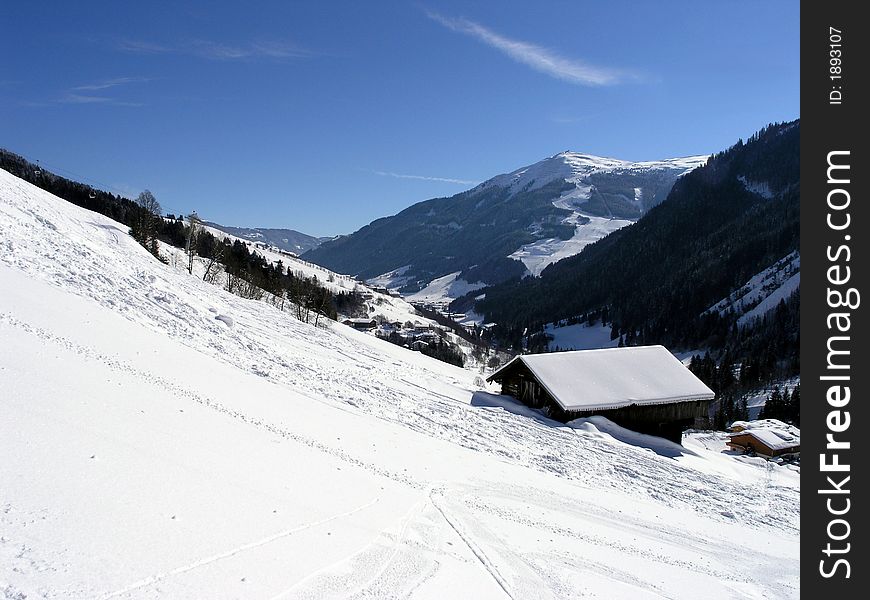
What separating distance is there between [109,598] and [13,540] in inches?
58.1

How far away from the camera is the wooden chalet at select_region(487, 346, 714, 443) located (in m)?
29.4

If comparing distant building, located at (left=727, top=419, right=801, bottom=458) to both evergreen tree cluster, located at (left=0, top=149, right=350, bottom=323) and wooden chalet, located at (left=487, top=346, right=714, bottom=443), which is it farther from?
evergreen tree cluster, located at (left=0, top=149, right=350, bottom=323)

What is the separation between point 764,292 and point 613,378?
164547 millimetres

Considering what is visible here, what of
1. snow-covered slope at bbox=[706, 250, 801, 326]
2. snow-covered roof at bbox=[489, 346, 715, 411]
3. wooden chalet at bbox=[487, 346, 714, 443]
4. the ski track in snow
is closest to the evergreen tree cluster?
wooden chalet at bbox=[487, 346, 714, 443]

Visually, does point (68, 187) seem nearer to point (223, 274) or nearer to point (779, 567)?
point (223, 274)

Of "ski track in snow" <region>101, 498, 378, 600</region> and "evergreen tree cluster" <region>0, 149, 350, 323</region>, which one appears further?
"evergreen tree cluster" <region>0, 149, 350, 323</region>

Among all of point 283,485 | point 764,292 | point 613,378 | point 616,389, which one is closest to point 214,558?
point 283,485

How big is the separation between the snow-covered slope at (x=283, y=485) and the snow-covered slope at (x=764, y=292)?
508ft

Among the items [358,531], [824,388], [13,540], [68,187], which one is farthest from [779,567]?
[68,187]

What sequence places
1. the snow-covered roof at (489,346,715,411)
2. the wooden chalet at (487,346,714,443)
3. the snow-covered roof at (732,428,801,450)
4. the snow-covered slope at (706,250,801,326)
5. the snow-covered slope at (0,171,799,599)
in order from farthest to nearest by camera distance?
the snow-covered slope at (706,250,801,326), the snow-covered roof at (732,428,801,450), the snow-covered roof at (489,346,715,411), the wooden chalet at (487,346,714,443), the snow-covered slope at (0,171,799,599)

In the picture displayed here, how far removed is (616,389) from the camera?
100ft

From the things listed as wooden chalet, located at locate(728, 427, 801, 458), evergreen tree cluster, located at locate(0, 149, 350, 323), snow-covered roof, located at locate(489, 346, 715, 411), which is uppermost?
evergreen tree cluster, located at locate(0, 149, 350, 323)

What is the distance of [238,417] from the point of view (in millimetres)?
13484

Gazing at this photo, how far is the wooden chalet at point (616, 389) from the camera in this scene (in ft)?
96.5
